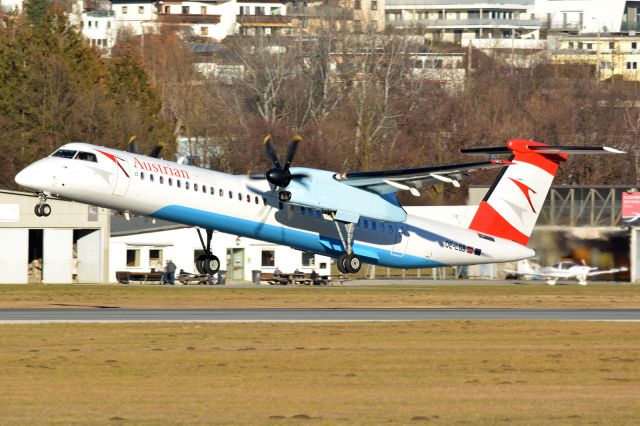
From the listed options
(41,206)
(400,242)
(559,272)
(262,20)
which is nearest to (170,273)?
(400,242)

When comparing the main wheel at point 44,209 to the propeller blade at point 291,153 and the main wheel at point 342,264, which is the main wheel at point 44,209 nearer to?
the propeller blade at point 291,153

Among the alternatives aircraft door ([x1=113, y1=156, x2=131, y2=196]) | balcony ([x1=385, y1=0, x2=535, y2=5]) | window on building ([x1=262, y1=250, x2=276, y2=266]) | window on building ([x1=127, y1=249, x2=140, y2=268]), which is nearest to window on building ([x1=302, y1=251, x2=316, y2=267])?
window on building ([x1=262, y1=250, x2=276, y2=266])

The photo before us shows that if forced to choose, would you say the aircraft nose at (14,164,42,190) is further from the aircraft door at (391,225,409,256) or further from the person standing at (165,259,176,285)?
the person standing at (165,259,176,285)

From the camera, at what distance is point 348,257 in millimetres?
44156

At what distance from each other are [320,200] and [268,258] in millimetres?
22355

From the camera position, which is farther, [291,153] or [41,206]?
[291,153]

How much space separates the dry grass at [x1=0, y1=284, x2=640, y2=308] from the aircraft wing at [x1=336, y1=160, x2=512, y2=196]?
14.0 ft

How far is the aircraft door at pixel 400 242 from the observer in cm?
4622

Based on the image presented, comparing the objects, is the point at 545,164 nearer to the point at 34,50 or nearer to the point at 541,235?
the point at 541,235

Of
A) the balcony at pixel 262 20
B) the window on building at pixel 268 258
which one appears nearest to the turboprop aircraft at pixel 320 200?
the window on building at pixel 268 258

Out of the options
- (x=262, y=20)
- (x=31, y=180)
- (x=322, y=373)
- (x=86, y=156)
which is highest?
(x=262, y=20)

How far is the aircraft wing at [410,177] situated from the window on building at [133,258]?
2198cm

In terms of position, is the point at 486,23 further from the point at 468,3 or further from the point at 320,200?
the point at 320,200

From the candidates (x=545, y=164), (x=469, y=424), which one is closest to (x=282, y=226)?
(x=545, y=164)
